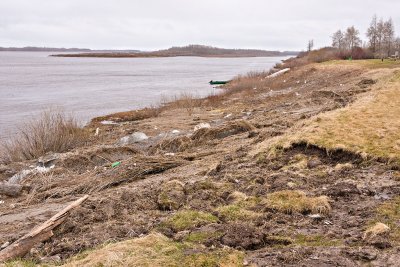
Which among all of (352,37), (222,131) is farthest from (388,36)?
(222,131)

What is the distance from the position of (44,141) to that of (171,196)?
10.3 m

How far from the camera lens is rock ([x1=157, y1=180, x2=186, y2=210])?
23.8 feet

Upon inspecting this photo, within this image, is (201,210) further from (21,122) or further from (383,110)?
(21,122)

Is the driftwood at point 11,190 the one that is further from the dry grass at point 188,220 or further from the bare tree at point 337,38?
the bare tree at point 337,38

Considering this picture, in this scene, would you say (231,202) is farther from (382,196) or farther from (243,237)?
(382,196)

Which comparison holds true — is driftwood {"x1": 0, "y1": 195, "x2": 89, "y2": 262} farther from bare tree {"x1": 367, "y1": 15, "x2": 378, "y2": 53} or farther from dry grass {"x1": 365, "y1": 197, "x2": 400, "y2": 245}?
bare tree {"x1": 367, "y1": 15, "x2": 378, "y2": 53}

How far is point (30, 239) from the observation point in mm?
6027

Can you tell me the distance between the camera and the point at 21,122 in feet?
81.9

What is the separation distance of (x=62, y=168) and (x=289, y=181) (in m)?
7.41

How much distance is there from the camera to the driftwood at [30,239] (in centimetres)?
570

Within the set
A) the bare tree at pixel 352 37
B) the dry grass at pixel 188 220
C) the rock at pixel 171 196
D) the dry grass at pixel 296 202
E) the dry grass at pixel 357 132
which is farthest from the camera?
the bare tree at pixel 352 37

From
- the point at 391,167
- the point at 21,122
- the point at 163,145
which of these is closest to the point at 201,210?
the point at 391,167

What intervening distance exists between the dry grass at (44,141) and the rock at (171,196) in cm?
924

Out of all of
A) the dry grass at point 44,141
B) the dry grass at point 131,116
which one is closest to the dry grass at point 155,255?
the dry grass at point 44,141
